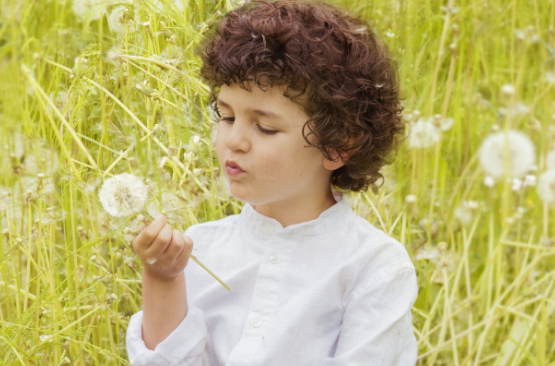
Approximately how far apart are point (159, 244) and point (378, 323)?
0.31 m

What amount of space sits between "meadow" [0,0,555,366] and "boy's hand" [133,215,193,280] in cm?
8

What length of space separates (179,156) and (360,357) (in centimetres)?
46

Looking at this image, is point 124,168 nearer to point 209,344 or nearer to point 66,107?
point 66,107

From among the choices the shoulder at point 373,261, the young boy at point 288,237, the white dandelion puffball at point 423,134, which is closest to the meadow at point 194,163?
the white dandelion puffball at point 423,134

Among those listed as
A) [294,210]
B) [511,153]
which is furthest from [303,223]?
[511,153]

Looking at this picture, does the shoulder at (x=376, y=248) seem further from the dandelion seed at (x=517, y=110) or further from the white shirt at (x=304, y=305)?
the dandelion seed at (x=517, y=110)

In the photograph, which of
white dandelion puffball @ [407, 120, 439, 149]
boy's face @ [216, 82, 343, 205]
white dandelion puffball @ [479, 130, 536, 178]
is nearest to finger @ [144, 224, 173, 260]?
boy's face @ [216, 82, 343, 205]

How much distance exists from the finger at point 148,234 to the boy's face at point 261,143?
0.36 feet

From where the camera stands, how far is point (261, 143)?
3.11ft

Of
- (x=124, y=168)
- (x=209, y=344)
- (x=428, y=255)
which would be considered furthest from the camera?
(x=428, y=255)

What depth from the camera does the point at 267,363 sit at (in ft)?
3.23

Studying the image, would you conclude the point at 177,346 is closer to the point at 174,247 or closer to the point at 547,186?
the point at 174,247

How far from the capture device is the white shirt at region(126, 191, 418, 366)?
38.9 inches

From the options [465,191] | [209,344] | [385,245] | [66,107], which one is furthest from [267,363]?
[465,191]
